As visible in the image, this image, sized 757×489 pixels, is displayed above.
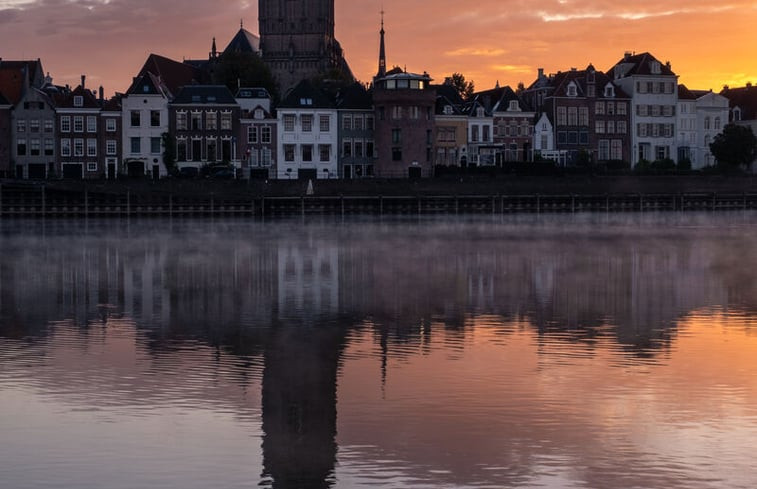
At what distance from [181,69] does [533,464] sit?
11220cm

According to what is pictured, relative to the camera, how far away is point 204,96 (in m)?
108

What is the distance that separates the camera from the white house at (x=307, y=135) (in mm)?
108562

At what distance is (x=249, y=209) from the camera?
9144 centimetres

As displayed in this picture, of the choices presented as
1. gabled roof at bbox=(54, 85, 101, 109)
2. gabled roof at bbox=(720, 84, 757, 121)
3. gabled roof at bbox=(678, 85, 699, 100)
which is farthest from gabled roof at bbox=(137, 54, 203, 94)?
gabled roof at bbox=(720, 84, 757, 121)

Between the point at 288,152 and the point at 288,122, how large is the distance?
271 centimetres

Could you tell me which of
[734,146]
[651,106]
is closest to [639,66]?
[651,106]

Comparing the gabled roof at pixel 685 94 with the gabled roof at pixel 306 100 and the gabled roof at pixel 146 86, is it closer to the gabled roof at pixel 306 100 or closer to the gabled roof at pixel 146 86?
the gabled roof at pixel 306 100

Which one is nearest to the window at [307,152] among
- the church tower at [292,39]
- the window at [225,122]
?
the window at [225,122]

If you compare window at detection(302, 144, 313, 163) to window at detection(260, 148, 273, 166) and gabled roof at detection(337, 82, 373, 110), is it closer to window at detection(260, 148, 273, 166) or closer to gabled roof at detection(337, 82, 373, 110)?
window at detection(260, 148, 273, 166)

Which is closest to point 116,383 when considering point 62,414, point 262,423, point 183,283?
point 62,414

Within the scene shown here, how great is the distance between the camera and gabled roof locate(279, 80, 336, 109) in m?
109

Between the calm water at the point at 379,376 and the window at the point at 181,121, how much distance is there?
203 ft

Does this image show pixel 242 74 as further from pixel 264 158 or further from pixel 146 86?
pixel 264 158

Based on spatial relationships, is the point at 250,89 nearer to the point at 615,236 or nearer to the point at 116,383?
the point at 615,236
